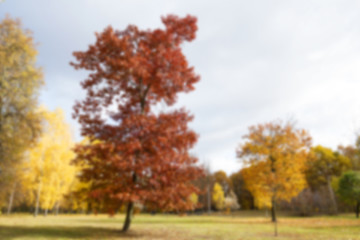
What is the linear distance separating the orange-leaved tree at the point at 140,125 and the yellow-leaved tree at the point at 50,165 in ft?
60.4

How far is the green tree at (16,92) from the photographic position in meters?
13.7

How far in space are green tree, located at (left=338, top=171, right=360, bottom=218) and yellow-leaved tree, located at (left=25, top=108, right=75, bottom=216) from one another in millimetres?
32706

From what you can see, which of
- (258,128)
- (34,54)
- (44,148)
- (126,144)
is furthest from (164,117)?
(44,148)

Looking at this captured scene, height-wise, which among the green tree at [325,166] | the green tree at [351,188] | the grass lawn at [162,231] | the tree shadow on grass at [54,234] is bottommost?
the grass lawn at [162,231]

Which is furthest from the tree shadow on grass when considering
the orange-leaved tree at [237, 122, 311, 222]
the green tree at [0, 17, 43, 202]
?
the orange-leaved tree at [237, 122, 311, 222]

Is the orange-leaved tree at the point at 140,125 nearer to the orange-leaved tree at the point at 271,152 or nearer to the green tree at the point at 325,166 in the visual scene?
the orange-leaved tree at the point at 271,152

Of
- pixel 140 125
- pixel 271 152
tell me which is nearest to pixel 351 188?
pixel 271 152

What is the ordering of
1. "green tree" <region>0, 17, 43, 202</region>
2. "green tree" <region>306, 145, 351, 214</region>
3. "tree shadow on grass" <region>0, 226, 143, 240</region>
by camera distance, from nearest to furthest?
1. "tree shadow on grass" <region>0, 226, 143, 240</region>
2. "green tree" <region>0, 17, 43, 202</region>
3. "green tree" <region>306, 145, 351, 214</region>

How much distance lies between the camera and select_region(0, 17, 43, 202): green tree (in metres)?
13.7

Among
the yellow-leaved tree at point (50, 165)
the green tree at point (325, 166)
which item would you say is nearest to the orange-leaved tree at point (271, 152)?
the yellow-leaved tree at point (50, 165)

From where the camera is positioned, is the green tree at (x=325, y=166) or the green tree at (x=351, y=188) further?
the green tree at (x=325, y=166)

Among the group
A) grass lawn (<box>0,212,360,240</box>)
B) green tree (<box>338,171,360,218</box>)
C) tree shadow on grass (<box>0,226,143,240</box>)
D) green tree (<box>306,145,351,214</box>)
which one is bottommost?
grass lawn (<box>0,212,360,240</box>)

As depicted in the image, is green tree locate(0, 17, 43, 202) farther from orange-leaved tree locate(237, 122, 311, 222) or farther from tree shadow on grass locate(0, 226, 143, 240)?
orange-leaved tree locate(237, 122, 311, 222)

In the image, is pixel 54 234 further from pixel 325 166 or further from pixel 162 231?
pixel 325 166
